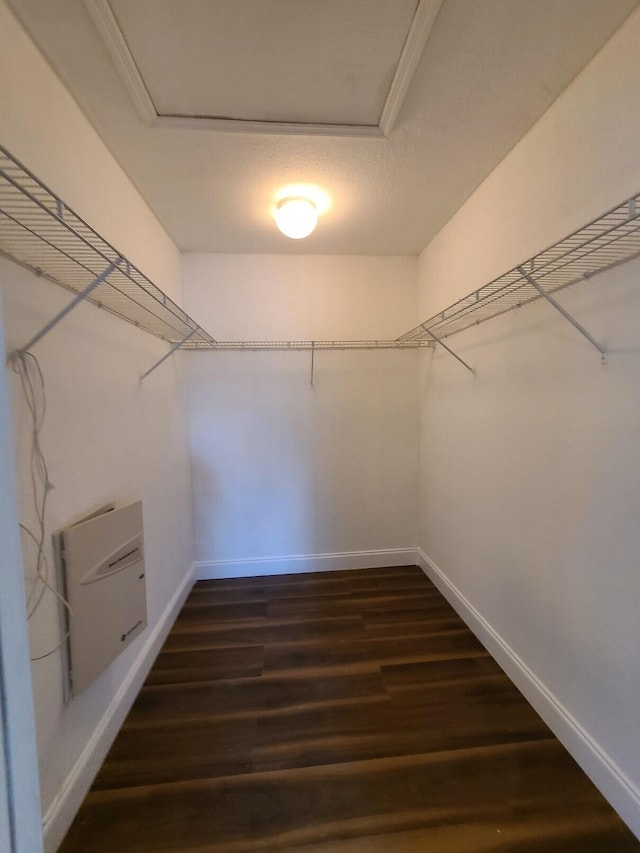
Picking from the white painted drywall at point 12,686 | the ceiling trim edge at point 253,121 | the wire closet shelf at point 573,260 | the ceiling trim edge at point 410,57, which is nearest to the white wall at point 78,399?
the ceiling trim edge at point 253,121

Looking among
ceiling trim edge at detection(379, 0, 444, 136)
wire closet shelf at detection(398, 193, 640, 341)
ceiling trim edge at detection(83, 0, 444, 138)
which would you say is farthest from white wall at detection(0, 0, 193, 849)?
wire closet shelf at detection(398, 193, 640, 341)

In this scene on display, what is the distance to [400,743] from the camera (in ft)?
4.62

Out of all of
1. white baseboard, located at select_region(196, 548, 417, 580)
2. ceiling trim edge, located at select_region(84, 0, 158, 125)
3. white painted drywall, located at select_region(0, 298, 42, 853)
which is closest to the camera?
white painted drywall, located at select_region(0, 298, 42, 853)

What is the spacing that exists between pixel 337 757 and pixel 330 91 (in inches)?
96.6

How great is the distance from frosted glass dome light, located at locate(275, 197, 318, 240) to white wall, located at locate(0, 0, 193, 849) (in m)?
0.74

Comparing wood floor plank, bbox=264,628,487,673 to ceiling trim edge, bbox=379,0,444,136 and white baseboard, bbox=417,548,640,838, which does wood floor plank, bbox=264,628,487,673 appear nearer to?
white baseboard, bbox=417,548,640,838

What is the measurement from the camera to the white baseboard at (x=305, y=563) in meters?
2.72

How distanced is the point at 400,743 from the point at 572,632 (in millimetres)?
796

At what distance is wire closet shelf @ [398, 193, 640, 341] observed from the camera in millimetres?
1021

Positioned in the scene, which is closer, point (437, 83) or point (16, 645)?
point (16, 645)

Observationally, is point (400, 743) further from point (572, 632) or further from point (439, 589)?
point (439, 589)

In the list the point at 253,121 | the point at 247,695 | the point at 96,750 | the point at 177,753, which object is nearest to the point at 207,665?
the point at 247,695

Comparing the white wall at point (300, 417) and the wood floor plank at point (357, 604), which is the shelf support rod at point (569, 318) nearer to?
the white wall at point (300, 417)

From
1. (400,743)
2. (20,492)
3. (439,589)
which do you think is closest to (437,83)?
(20,492)
